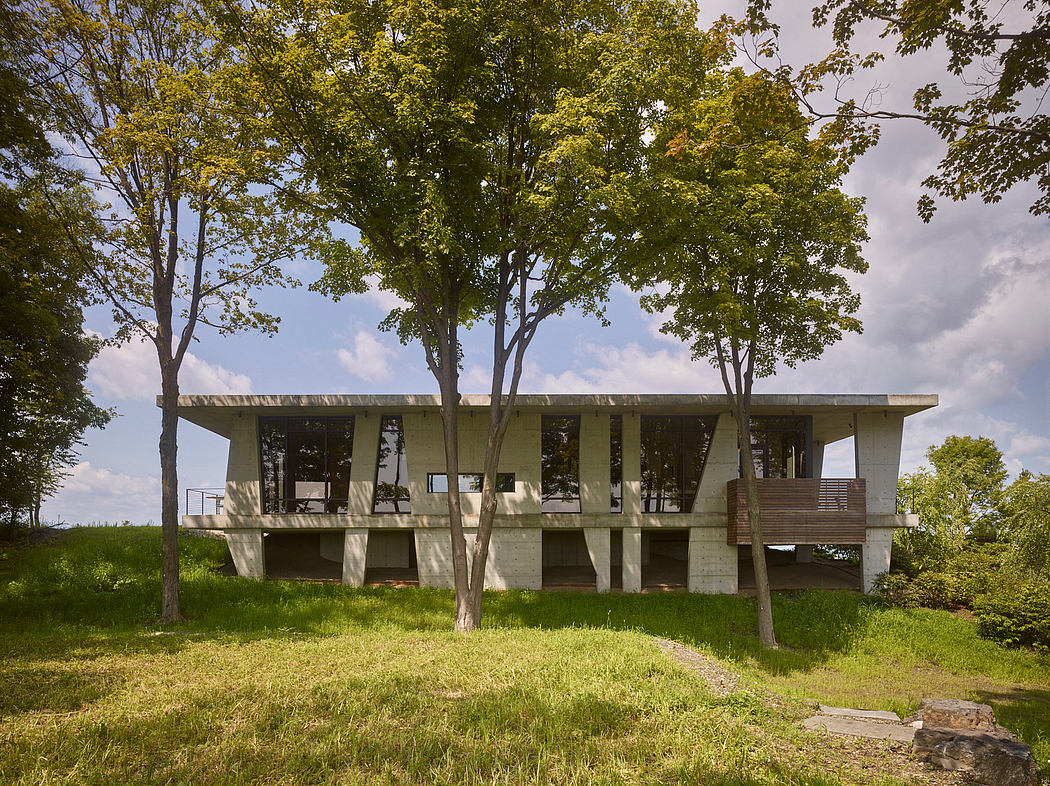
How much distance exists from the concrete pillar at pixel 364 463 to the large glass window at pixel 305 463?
401mm

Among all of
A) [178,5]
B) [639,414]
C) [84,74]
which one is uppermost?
[178,5]

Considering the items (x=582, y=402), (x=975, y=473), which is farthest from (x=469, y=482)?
(x=975, y=473)

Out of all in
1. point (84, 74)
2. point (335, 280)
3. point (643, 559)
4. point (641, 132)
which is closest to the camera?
point (641, 132)

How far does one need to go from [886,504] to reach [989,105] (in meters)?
14.6

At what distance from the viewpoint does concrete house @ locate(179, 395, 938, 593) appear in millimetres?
19766

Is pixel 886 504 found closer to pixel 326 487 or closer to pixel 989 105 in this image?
pixel 989 105

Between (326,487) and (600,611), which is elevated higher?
(326,487)

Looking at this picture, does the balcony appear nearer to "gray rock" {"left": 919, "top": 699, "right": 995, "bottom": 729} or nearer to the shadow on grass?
the shadow on grass

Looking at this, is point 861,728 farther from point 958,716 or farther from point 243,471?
point 243,471

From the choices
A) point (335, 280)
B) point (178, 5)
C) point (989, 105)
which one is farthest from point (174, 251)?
point (989, 105)

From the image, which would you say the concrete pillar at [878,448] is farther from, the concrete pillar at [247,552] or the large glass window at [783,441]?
the concrete pillar at [247,552]

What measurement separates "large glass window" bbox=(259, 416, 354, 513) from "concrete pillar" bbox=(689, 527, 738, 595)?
1171 centimetres

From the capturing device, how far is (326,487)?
2086 cm

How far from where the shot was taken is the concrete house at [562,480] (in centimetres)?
1977
